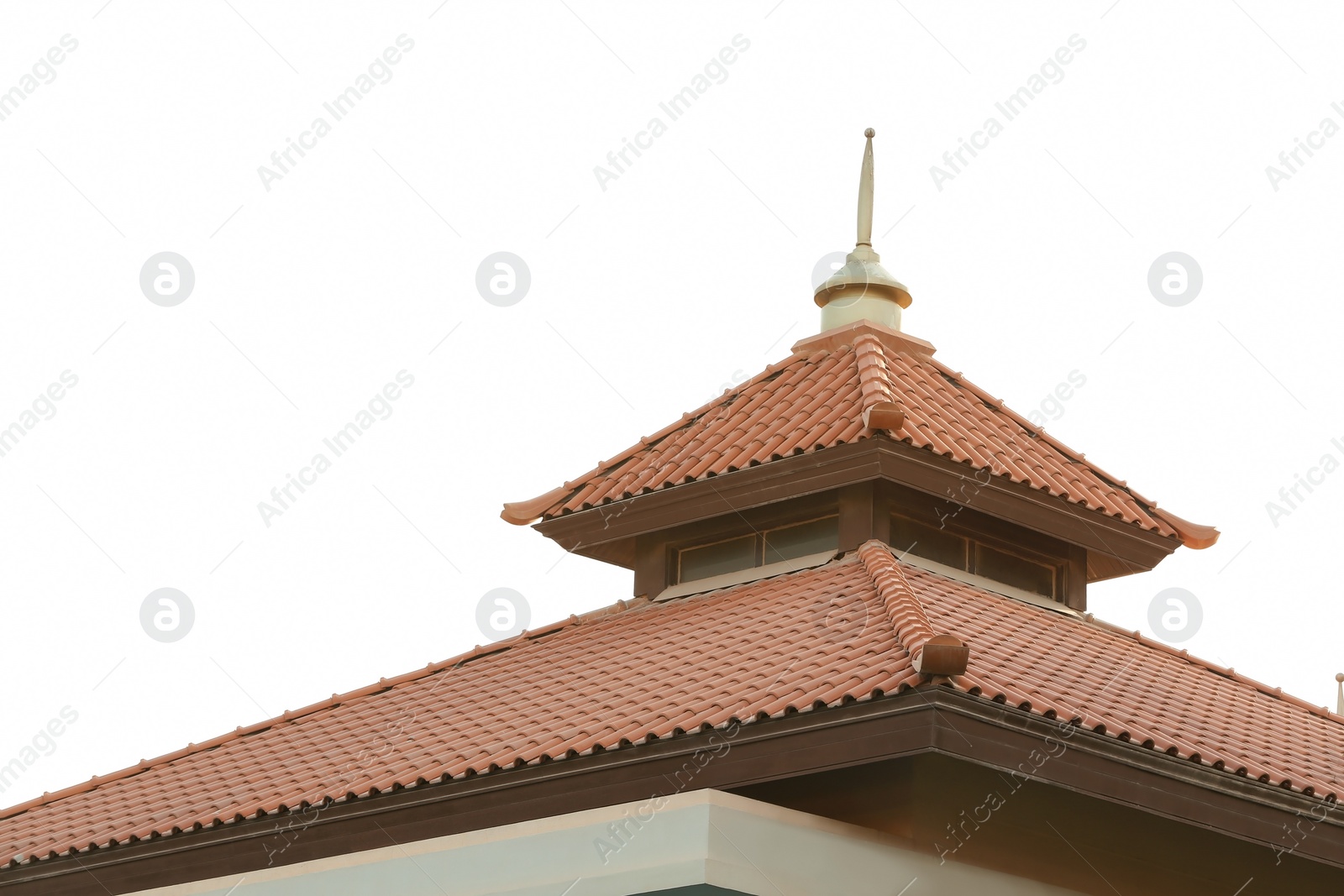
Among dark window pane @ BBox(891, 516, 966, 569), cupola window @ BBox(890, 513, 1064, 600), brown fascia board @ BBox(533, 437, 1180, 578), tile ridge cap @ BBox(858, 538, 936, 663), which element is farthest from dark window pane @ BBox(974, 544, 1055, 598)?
tile ridge cap @ BBox(858, 538, 936, 663)

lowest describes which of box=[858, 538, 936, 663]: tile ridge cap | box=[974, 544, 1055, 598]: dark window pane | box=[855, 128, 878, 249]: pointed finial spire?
box=[858, 538, 936, 663]: tile ridge cap

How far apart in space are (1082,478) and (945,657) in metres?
6.32

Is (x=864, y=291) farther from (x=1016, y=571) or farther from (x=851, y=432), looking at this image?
(x=1016, y=571)

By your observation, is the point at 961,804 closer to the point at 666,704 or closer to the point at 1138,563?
the point at 666,704

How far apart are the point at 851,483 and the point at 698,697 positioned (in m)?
3.19

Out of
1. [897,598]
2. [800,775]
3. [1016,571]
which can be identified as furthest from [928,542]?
[800,775]

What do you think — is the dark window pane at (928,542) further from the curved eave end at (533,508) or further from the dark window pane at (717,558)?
the curved eave end at (533,508)

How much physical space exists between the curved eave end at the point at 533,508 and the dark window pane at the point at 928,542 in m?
3.30

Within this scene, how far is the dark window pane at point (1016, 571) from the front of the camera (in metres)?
13.8

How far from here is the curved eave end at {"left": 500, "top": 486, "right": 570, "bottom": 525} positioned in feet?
50.0

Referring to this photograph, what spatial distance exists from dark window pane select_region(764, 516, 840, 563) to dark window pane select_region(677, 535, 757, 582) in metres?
0.19

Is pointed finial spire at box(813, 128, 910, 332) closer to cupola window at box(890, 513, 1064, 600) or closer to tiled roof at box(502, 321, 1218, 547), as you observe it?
tiled roof at box(502, 321, 1218, 547)

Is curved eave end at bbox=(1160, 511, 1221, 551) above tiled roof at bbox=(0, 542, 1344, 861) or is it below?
above

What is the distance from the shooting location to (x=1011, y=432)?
1520cm
